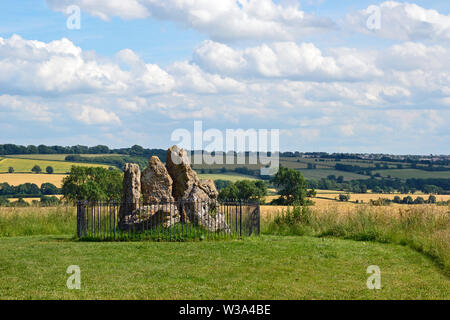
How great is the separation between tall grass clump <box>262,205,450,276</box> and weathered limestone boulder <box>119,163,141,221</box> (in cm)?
634

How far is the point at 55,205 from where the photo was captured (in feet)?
92.4

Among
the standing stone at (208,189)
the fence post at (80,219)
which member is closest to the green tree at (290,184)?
the standing stone at (208,189)

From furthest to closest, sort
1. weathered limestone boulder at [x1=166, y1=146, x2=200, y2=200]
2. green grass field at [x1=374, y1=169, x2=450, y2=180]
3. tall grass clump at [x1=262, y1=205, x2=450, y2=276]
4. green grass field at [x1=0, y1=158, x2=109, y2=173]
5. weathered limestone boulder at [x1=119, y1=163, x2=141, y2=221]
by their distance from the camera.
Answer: green grass field at [x1=0, y1=158, x2=109, y2=173] → green grass field at [x1=374, y1=169, x2=450, y2=180] → weathered limestone boulder at [x1=166, y1=146, x2=200, y2=200] → tall grass clump at [x1=262, y1=205, x2=450, y2=276] → weathered limestone boulder at [x1=119, y1=163, x2=141, y2=221]

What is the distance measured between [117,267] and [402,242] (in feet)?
36.8

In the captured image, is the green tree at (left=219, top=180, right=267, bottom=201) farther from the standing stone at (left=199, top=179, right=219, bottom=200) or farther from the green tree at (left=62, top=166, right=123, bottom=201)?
the standing stone at (left=199, top=179, right=219, bottom=200)

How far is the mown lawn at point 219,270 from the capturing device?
1171 centimetres

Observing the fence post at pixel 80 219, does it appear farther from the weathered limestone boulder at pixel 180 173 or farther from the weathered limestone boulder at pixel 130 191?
the weathered limestone boulder at pixel 180 173

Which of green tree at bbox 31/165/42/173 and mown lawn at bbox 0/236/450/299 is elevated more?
green tree at bbox 31/165/42/173

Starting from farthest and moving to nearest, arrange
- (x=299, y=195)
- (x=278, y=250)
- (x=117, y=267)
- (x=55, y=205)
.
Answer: (x=299, y=195), (x=55, y=205), (x=278, y=250), (x=117, y=267)

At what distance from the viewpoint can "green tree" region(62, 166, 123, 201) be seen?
51.2 metres

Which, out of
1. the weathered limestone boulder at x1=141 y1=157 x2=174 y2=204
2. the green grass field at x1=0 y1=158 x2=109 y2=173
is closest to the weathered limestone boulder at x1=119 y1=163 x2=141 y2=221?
the weathered limestone boulder at x1=141 y1=157 x2=174 y2=204

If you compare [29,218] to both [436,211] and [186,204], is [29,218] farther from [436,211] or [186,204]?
[436,211]

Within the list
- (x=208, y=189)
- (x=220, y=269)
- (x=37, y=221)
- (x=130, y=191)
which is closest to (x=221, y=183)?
(x=37, y=221)
